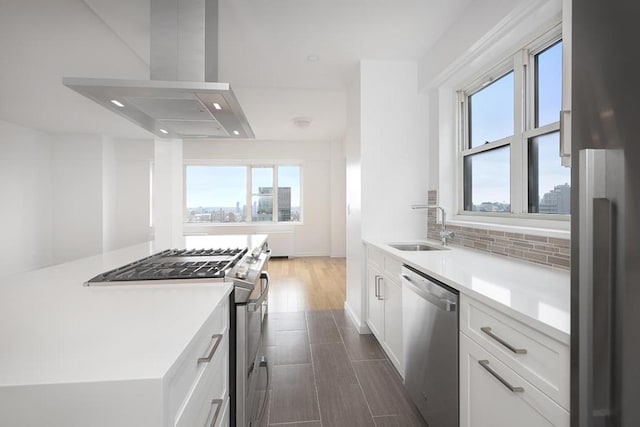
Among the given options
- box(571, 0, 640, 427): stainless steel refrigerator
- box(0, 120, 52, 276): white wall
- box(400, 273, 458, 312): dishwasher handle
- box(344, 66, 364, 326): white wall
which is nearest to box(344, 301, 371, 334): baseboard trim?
box(344, 66, 364, 326): white wall

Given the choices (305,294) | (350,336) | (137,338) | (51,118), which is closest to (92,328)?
(137,338)

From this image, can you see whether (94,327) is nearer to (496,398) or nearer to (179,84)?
(179,84)

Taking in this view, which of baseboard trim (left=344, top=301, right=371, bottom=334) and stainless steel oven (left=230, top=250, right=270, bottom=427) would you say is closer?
stainless steel oven (left=230, top=250, right=270, bottom=427)

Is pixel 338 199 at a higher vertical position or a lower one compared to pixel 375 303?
higher

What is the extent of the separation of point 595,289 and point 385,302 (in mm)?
1772

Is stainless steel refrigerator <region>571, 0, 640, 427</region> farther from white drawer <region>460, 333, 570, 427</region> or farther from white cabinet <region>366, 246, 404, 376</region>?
white cabinet <region>366, 246, 404, 376</region>

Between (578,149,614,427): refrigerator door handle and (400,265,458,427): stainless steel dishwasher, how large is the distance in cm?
67

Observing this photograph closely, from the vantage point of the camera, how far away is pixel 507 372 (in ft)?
3.44

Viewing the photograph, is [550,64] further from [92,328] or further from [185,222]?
[185,222]

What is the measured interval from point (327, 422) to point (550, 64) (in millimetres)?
2492

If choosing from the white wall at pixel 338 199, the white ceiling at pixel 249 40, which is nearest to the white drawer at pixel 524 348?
the white ceiling at pixel 249 40

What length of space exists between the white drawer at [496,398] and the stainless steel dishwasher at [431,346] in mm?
68

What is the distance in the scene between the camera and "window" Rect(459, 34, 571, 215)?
71.9 inches

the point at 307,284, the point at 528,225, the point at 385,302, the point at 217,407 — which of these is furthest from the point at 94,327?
the point at 307,284
